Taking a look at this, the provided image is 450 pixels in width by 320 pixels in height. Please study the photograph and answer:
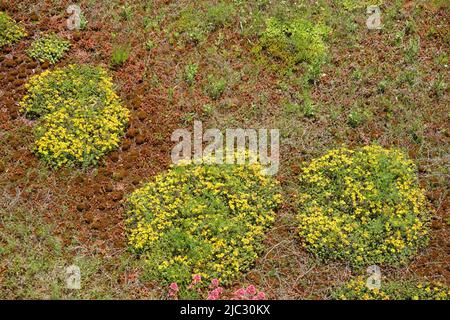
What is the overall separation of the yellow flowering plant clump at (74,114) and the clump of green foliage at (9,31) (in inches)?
51.8

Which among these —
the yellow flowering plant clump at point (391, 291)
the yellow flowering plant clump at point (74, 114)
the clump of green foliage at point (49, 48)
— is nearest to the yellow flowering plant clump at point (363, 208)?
the yellow flowering plant clump at point (391, 291)

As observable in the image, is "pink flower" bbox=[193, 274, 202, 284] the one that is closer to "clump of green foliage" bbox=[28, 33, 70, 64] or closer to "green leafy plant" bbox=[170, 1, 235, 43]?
"green leafy plant" bbox=[170, 1, 235, 43]

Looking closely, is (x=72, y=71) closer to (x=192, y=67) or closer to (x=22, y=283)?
(x=192, y=67)

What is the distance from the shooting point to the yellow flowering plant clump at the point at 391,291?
7922 mm

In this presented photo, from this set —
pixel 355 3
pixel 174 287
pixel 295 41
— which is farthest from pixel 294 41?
pixel 174 287

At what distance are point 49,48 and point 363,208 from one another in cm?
681

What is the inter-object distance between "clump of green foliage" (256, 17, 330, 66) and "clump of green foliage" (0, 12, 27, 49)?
16.0 ft

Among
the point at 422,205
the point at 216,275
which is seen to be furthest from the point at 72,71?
the point at 422,205

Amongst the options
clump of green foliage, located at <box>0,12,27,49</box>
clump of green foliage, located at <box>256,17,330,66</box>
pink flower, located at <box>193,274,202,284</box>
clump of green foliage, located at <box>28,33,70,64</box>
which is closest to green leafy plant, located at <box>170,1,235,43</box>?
clump of green foliage, located at <box>256,17,330,66</box>

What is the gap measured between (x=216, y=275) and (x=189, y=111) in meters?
3.32

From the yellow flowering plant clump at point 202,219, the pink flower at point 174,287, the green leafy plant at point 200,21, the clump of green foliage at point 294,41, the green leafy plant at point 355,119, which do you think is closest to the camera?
the pink flower at point 174,287

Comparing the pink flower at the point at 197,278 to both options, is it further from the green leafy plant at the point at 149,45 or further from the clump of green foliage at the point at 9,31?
the clump of green foliage at the point at 9,31

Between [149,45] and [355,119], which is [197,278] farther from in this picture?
[149,45]

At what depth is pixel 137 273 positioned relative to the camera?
8.22 metres
